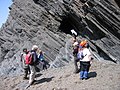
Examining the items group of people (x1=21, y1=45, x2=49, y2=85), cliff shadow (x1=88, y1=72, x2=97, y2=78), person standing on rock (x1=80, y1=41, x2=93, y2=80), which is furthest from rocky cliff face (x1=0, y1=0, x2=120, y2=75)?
person standing on rock (x1=80, y1=41, x2=93, y2=80)

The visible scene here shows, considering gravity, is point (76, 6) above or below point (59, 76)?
above

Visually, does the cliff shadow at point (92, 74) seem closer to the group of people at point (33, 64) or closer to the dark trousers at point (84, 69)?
the dark trousers at point (84, 69)

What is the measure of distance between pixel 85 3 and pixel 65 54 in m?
5.01

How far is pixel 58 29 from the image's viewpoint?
30062 millimetres

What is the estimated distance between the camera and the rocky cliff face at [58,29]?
24.8 meters

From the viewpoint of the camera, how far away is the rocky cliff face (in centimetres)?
2478

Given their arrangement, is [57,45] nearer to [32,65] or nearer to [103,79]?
[32,65]

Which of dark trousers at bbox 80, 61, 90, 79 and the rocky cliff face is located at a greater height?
the rocky cliff face

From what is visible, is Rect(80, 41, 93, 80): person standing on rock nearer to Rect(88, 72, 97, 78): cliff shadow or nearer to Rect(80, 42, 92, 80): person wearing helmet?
Rect(80, 42, 92, 80): person wearing helmet

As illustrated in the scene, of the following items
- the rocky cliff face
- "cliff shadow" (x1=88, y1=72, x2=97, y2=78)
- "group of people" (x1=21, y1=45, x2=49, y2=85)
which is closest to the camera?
"cliff shadow" (x1=88, y1=72, x2=97, y2=78)

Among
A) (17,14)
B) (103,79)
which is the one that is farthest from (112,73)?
(17,14)

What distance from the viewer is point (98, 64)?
71.6 ft

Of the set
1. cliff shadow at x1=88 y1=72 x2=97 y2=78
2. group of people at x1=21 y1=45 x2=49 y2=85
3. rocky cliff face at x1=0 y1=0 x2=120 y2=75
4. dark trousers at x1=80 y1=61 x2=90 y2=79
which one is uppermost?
rocky cliff face at x1=0 y1=0 x2=120 y2=75

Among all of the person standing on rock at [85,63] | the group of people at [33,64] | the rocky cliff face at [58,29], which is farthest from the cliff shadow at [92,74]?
the rocky cliff face at [58,29]
